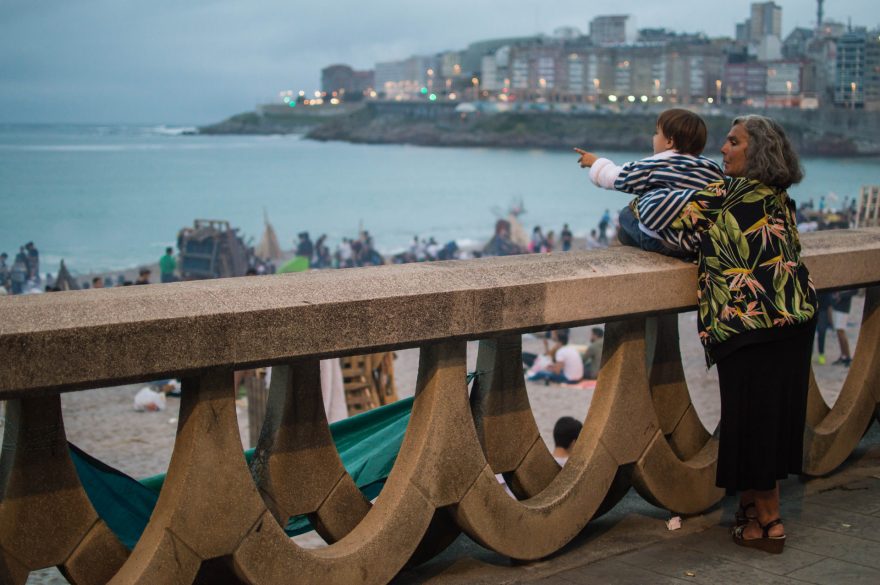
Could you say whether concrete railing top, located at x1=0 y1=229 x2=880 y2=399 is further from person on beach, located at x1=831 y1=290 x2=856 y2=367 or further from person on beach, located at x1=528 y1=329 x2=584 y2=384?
person on beach, located at x1=831 y1=290 x2=856 y2=367

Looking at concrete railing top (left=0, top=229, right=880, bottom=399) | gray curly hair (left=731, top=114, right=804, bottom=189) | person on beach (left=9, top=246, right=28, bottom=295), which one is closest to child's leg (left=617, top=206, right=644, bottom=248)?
concrete railing top (left=0, top=229, right=880, bottom=399)

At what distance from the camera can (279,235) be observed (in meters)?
76.7

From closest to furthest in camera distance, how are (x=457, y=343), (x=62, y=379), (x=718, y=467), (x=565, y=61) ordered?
(x=62, y=379), (x=457, y=343), (x=718, y=467), (x=565, y=61)

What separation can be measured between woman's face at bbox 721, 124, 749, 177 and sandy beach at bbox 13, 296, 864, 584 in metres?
9.02

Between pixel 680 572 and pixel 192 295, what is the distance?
1.64 meters

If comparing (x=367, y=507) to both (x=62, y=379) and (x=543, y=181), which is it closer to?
(x=62, y=379)

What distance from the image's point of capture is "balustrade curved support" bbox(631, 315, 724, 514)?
3.73 meters

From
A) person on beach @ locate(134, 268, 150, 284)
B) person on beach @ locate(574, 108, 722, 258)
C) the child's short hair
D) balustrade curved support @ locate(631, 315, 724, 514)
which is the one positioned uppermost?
the child's short hair

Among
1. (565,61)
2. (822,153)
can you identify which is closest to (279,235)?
(822,153)

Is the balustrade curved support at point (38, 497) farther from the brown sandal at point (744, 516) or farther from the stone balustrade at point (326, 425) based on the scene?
the brown sandal at point (744, 516)

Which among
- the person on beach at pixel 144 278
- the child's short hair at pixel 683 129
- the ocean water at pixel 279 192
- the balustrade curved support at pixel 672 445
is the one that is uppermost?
the child's short hair at pixel 683 129

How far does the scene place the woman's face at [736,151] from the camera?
11.6 feet

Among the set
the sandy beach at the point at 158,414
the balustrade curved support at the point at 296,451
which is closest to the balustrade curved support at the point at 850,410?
the balustrade curved support at the point at 296,451

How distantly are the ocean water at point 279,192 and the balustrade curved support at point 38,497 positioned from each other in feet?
179
